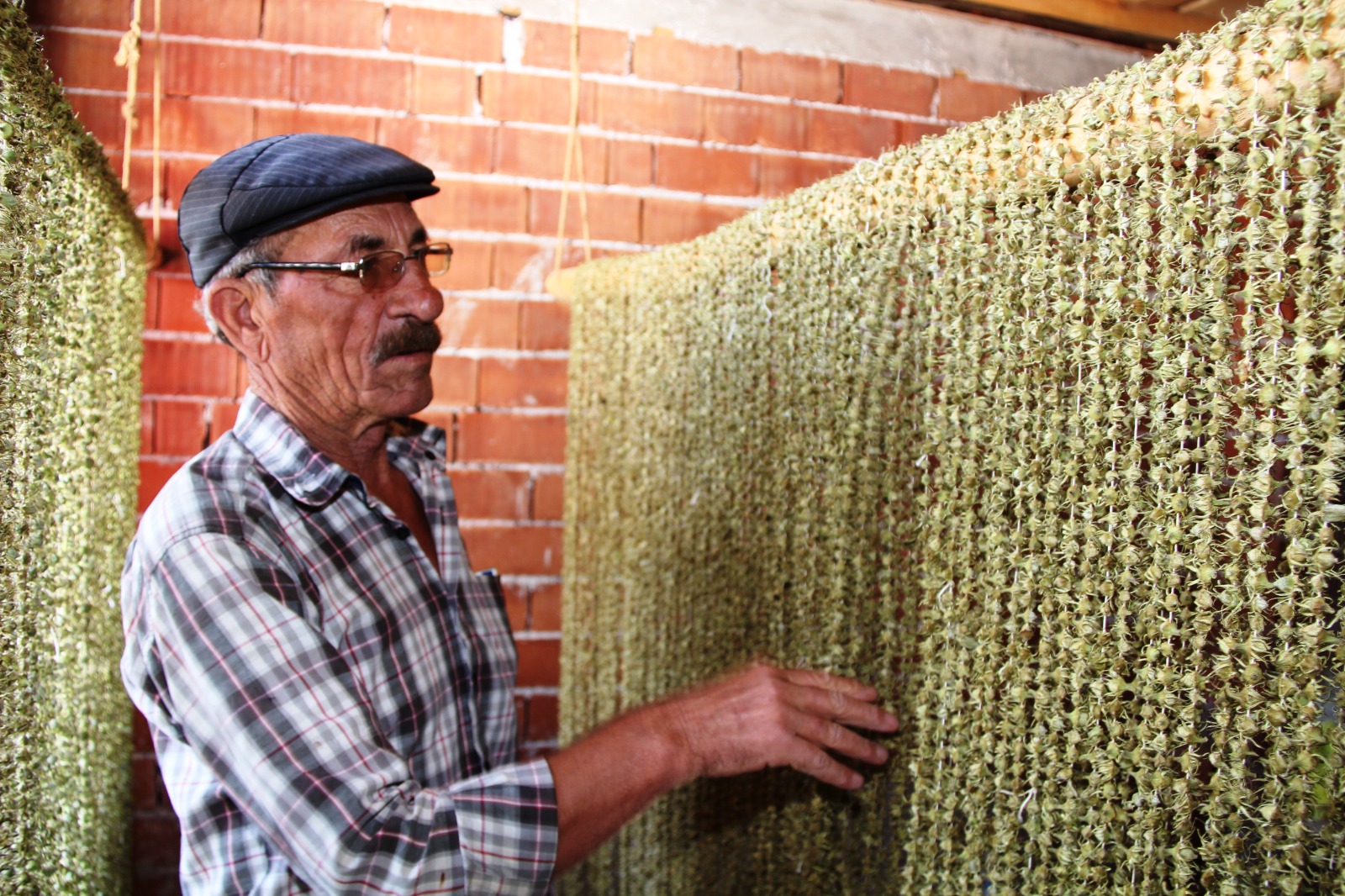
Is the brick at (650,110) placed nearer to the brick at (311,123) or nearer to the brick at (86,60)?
the brick at (311,123)

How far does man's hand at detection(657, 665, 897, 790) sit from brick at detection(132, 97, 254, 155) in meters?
1.48

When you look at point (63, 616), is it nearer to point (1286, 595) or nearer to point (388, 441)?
point (388, 441)

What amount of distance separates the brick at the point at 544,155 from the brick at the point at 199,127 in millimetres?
505

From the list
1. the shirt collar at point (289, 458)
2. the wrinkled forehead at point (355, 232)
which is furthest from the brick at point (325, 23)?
the shirt collar at point (289, 458)

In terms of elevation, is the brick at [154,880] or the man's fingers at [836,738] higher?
the man's fingers at [836,738]

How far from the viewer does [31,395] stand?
0.71 m

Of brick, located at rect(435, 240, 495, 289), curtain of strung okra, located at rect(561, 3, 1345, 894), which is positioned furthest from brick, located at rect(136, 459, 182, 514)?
curtain of strung okra, located at rect(561, 3, 1345, 894)

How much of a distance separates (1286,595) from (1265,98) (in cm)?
27

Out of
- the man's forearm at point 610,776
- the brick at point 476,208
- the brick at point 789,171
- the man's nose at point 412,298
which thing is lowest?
the man's forearm at point 610,776

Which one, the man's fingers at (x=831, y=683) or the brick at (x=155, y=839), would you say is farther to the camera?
the brick at (x=155, y=839)

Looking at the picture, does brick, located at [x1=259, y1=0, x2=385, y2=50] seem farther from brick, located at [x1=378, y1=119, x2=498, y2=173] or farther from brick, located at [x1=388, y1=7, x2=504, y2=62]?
brick, located at [x1=378, y1=119, x2=498, y2=173]

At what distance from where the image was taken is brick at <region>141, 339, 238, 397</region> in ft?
5.49

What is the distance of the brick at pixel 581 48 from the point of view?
5.86 feet

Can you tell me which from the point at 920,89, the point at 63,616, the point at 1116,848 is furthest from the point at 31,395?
the point at 920,89
